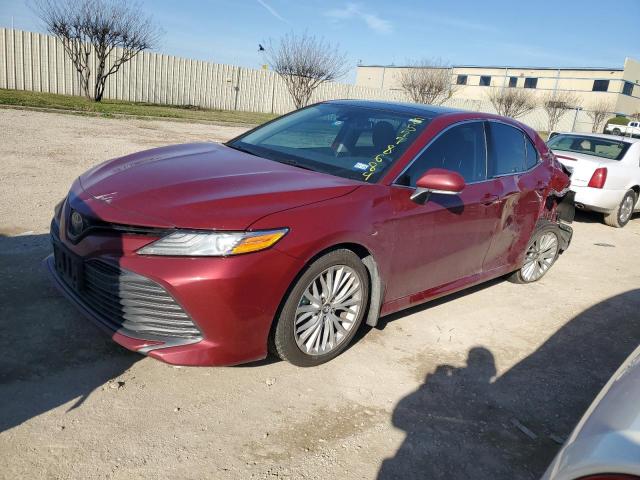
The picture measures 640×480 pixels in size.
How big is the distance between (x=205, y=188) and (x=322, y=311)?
1021 mm

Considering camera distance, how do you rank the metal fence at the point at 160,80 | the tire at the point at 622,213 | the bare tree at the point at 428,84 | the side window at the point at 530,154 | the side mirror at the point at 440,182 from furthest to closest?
1. the bare tree at the point at 428,84
2. the metal fence at the point at 160,80
3. the tire at the point at 622,213
4. the side window at the point at 530,154
5. the side mirror at the point at 440,182

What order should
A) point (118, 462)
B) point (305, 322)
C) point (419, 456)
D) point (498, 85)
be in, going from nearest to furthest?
point (118, 462) → point (419, 456) → point (305, 322) → point (498, 85)

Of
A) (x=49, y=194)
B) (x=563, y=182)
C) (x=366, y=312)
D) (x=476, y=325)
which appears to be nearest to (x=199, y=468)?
(x=366, y=312)

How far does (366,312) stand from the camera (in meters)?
3.79

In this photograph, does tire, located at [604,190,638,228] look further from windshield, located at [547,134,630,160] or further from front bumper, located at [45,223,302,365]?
front bumper, located at [45,223,302,365]

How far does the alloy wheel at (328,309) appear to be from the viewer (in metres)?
3.29

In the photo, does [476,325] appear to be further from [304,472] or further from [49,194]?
[49,194]

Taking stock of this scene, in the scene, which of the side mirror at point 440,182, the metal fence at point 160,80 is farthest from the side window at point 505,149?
the metal fence at point 160,80

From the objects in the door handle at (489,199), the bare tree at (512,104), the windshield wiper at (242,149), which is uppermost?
the bare tree at (512,104)

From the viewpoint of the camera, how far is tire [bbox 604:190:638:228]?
30.3 feet

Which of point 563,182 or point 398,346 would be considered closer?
point 398,346

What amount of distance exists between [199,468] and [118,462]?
1.21 ft

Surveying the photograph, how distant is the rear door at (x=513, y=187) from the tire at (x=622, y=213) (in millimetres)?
4755

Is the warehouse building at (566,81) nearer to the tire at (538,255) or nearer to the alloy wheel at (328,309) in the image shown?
the tire at (538,255)
